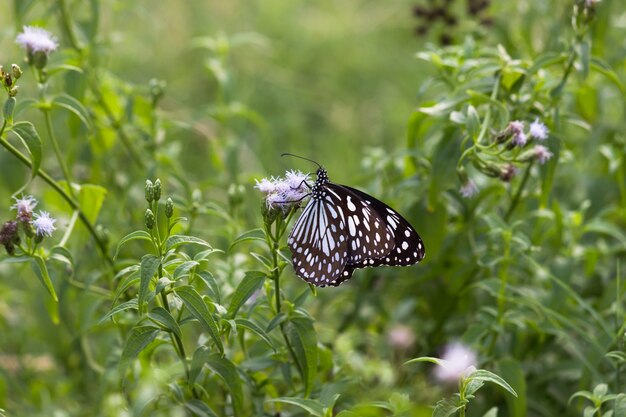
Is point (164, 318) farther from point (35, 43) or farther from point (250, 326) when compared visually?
point (35, 43)

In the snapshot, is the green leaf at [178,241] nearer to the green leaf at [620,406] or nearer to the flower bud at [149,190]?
the flower bud at [149,190]

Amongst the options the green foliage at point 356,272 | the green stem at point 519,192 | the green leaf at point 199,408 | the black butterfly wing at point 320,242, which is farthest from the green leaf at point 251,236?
the green stem at point 519,192

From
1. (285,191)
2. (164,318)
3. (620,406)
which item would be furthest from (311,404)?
(620,406)

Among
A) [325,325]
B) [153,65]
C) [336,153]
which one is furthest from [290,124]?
[325,325]

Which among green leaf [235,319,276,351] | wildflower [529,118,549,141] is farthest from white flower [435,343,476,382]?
wildflower [529,118,549,141]

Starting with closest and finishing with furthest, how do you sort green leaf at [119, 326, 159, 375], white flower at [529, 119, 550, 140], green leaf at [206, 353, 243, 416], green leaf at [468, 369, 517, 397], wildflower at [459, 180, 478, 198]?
green leaf at [468, 369, 517, 397], green leaf at [119, 326, 159, 375], green leaf at [206, 353, 243, 416], white flower at [529, 119, 550, 140], wildflower at [459, 180, 478, 198]

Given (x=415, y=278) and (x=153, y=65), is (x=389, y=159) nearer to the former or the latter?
(x=415, y=278)

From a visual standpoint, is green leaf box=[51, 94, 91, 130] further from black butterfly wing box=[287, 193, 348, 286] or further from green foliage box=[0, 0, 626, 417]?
black butterfly wing box=[287, 193, 348, 286]
